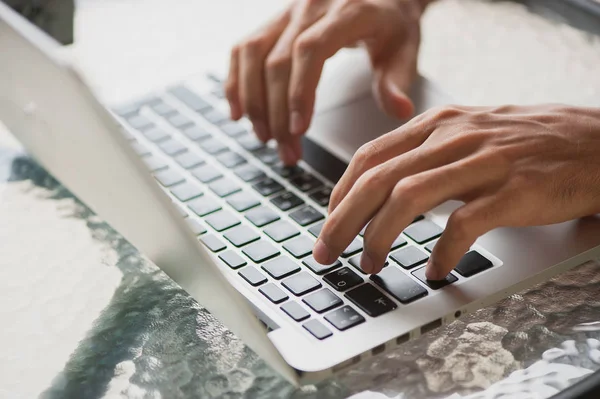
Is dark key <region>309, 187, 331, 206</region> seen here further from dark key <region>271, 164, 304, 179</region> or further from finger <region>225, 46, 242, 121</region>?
finger <region>225, 46, 242, 121</region>

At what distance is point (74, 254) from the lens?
2.55 ft

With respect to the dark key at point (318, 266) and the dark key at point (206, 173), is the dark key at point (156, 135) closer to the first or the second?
the dark key at point (206, 173)

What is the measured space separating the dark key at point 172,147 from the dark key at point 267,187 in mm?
117

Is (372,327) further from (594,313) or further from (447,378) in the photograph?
(594,313)

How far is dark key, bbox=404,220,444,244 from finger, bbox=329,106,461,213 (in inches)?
2.5

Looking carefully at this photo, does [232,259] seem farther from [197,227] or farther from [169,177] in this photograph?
[169,177]

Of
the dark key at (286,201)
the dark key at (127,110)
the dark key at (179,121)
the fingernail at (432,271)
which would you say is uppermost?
the fingernail at (432,271)

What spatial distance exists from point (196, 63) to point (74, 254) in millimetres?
427

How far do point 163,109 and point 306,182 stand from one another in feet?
0.80

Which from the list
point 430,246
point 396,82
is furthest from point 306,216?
point 396,82

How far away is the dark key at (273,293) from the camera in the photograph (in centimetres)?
65

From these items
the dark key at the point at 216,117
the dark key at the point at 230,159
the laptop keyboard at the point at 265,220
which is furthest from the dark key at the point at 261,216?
the dark key at the point at 216,117

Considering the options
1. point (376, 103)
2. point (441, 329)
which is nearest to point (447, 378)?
point (441, 329)

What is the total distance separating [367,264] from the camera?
2.19 ft
